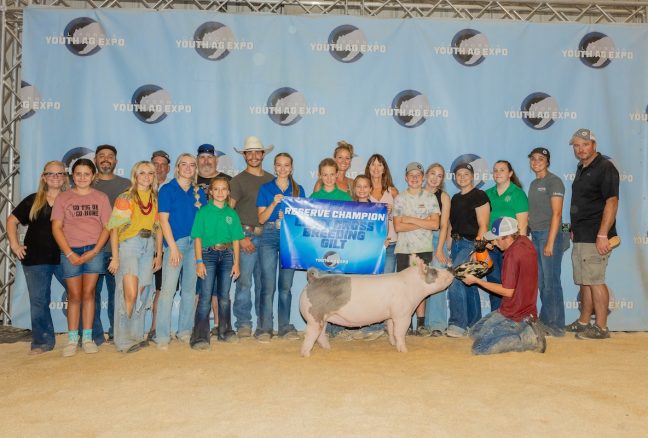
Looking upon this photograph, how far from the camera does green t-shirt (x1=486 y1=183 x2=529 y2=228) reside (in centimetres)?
527

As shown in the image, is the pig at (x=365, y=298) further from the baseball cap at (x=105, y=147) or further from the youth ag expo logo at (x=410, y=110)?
the baseball cap at (x=105, y=147)

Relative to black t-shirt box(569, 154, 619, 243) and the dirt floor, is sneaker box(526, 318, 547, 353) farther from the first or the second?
black t-shirt box(569, 154, 619, 243)

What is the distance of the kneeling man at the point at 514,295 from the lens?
14.3 feet

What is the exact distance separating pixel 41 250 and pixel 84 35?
2.60 metres

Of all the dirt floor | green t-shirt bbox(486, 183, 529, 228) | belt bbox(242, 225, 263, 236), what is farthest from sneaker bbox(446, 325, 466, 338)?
belt bbox(242, 225, 263, 236)

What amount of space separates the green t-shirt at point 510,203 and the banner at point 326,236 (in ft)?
4.42

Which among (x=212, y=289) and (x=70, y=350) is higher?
(x=212, y=289)

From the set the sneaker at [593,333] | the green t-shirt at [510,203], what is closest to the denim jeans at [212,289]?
the green t-shirt at [510,203]

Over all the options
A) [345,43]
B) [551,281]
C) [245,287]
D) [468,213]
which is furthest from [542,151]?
[245,287]

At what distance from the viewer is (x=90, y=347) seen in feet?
14.9

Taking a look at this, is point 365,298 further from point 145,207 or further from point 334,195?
point 145,207

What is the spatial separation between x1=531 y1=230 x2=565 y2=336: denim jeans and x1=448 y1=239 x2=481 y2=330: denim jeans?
0.76m

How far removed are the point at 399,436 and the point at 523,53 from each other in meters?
5.04

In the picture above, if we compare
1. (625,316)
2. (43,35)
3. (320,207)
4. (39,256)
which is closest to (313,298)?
(320,207)
